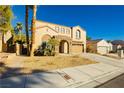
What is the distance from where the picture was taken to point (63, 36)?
92.0 ft

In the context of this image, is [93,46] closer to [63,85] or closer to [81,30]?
[81,30]

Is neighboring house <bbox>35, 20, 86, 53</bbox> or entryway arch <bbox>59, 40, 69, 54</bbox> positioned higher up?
neighboring house <bbox>35, 20, 86, 53</bbox>

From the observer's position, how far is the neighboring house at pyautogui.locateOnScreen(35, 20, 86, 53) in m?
25.4

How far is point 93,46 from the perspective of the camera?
38281 mm

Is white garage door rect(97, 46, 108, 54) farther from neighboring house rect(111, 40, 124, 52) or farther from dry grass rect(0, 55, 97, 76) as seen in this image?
dry grass rect(0, 55, 97, 76)

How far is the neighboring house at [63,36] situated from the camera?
83.3 ft

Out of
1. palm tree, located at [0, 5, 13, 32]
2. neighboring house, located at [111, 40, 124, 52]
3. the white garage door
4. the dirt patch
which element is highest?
palm tree, located at [0, 5, 13, 32]

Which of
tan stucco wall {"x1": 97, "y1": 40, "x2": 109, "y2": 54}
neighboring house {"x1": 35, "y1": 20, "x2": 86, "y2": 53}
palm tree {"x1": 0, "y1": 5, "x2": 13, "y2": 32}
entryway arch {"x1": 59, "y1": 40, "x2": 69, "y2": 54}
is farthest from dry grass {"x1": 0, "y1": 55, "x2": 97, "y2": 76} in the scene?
tan stucco wall {"x1": 97, "y1": 40, "x2": 109, "y2": 54}

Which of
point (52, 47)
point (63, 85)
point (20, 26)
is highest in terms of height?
point (20, 26)

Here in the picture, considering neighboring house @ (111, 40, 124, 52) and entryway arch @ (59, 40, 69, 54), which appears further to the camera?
neighboring house @ (111, 40, 124, 52)

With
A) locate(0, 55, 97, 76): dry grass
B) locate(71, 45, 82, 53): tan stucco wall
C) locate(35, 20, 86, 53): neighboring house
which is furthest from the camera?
locate(71, 45, 82, 53): tan stucco wall

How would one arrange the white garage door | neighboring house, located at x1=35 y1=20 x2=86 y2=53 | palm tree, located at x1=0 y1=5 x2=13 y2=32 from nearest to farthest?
palm tree, located at x1=0 y1=5 x2=13 y2=32
neighboring house, located at x1=35 y1=20 x2=86 y2=53
the white garage door
